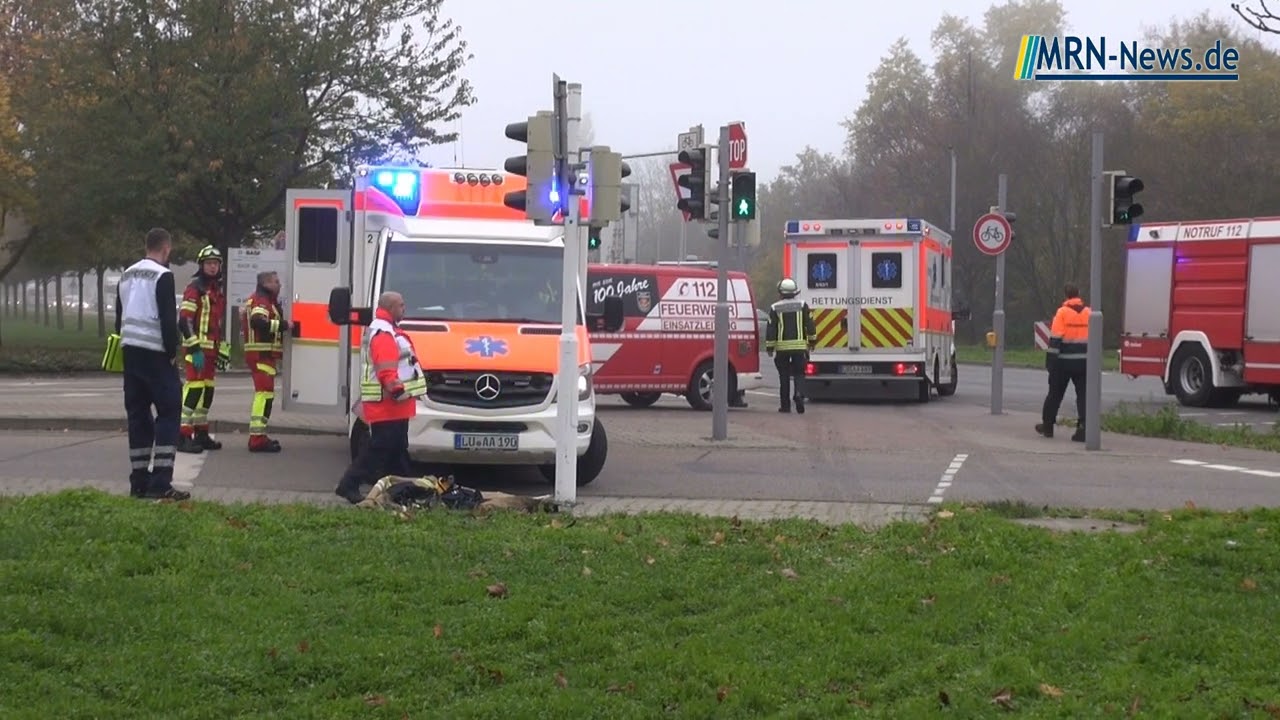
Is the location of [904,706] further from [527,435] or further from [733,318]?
[733,318]

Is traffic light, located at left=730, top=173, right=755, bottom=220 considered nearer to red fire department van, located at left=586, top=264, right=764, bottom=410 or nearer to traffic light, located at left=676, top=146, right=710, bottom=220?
traffic light, located at left=676, top=146, right=710, bottom=220

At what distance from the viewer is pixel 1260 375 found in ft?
86.2

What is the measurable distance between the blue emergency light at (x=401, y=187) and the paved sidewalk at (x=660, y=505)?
124 inches

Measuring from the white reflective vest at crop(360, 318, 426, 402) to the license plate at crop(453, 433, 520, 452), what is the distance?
126 cm

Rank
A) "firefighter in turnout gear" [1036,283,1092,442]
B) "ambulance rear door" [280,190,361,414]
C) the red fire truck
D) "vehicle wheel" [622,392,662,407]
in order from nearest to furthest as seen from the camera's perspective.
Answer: "ambulance rear door" [280,190,361,414] < "firefighter in turnout gear" [1036,283,1092,442] < "vehicle wheel" [622,392,662,407] < the red fire truck

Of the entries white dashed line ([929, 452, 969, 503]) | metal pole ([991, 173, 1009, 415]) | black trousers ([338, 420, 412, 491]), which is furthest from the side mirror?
metal pole ([991, 173, 1009, 415])

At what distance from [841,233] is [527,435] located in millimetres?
14859

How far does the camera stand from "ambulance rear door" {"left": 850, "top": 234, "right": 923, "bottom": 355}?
86.3ft

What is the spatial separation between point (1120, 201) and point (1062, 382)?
2805 millimetres

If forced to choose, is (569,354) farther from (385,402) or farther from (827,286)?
(827,286)

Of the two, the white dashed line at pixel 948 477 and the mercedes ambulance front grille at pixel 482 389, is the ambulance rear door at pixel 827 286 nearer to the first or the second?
the white dashed line at pixel 948 477

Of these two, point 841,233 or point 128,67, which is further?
point 128,67

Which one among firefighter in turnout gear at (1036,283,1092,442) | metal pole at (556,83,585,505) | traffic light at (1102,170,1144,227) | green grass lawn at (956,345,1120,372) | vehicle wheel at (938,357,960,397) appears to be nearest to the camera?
metal pole at (556,83,585,505)

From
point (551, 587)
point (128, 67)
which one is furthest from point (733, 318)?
point (128, 67)
